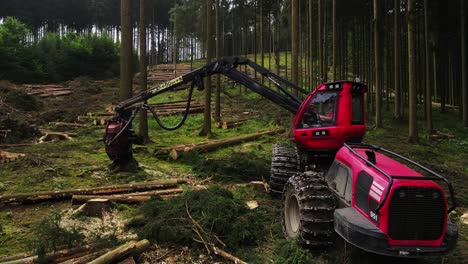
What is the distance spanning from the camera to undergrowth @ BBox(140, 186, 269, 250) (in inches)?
248

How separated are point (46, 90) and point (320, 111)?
30938 mm

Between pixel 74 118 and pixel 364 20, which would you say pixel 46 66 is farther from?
pixel 364 20

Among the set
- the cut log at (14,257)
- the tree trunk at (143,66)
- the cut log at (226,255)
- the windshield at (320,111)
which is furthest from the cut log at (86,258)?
the tree trunk at (143,66)

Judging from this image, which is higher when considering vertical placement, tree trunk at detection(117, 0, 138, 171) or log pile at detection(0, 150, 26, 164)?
tree trunk at detection(117, 0, 138, 171)

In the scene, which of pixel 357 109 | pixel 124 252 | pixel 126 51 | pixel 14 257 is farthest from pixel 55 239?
pixel 126 51

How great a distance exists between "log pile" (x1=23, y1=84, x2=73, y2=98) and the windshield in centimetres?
2839

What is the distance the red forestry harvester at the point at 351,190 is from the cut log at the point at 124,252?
249 centimetres

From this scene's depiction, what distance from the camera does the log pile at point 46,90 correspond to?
3030cm

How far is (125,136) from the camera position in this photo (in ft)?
35.2

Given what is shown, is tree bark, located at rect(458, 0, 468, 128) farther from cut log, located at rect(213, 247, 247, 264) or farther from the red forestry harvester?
cut log, located at rect(213, 247, 247, 264)

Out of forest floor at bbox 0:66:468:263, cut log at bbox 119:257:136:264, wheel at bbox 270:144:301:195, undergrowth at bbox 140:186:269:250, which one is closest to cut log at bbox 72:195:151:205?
forest floor at bbox 0:66:468:263

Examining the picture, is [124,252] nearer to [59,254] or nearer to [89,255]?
[89,255]

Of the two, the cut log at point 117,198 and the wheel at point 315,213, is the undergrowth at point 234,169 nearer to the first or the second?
the cut log at point 117,198

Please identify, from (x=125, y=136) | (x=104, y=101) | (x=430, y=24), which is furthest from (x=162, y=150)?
(x=430, y=24)
